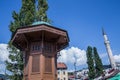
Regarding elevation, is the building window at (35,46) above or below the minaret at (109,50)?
below

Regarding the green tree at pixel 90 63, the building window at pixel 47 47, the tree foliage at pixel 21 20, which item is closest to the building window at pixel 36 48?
the building window at pixel 47 47

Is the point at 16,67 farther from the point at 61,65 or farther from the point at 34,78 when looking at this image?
the point at 61,65

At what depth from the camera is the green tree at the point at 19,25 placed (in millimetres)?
16562

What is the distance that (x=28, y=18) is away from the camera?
16.8 m

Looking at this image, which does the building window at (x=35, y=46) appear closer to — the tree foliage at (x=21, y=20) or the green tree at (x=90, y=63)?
the tree foliage at (x=21, y=20)

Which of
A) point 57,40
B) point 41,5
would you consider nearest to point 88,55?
point 41,5

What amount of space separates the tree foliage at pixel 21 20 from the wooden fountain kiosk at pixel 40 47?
769 centimetres

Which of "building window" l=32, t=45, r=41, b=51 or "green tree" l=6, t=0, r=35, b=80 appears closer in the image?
"building window" l=32, t=45, r=41, b=51

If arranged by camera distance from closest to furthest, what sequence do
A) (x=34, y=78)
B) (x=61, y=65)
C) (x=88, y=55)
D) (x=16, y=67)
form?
(x=34, y=78), (x=16, y=67), (x=88, y=55), (x=61, y=65)

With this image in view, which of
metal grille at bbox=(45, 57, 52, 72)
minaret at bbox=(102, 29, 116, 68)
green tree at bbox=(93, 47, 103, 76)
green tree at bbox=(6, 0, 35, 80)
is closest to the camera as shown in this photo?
metal grille at bbox=(45, 57, 52, 72)

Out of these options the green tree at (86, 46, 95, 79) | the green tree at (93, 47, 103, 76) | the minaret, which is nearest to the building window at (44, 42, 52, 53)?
the minaret

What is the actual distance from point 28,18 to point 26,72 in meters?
9.10

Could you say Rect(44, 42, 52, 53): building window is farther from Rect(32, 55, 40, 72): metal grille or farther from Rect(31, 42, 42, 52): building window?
Rect(32, 55, 40, 72): metal grille

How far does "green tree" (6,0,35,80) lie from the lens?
16.6 metres
